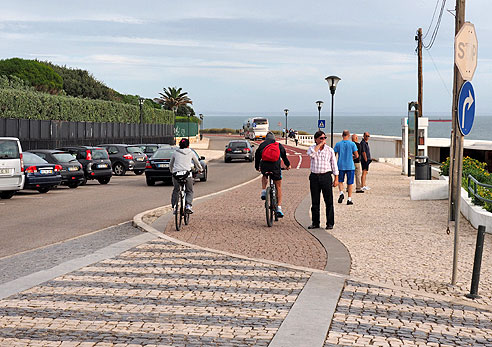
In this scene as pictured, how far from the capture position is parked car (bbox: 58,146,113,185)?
2827cm

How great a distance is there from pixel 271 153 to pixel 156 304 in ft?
Result: 22.8

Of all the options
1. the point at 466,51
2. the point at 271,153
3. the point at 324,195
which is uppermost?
the point at 466,51

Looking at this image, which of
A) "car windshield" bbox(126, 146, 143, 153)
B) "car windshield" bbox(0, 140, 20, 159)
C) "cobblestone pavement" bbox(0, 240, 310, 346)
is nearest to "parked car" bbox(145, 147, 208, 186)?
"car windshield" bbox(0, 140, 20, 159)

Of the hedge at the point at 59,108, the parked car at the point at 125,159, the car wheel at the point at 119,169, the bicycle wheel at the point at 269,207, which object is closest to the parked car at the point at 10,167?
the bicycle wheel at the point at 269,207

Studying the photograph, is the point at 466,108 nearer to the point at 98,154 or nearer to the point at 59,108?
the point at 98,154

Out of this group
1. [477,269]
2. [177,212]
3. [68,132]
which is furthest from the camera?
[68,132]

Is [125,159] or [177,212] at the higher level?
[177,212]

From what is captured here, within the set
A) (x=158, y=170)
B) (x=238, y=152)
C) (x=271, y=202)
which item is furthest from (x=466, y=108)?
(x=238, y=152)

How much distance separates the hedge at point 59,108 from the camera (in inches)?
1833

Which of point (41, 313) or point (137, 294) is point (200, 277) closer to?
point (137, 294)

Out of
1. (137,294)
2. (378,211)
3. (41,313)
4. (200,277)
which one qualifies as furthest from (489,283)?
(378,211)

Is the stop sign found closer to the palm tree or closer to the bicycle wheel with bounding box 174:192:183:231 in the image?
the bicycle wheel with bounding box 174:192:183:231

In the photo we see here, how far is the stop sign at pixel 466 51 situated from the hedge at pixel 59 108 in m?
40.7

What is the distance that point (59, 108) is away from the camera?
53.7 m
